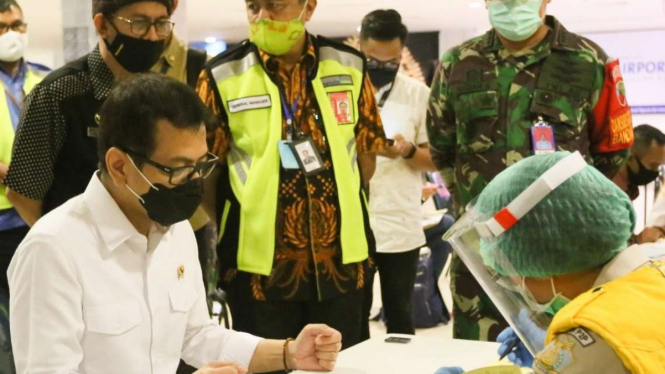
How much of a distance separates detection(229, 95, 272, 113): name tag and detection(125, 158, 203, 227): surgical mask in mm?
786

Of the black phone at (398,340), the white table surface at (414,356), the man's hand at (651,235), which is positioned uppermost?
the white table surface at (414,356)

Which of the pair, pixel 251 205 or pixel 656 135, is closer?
pixel 251 205

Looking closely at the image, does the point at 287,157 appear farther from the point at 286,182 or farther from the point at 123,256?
the point at 123,256

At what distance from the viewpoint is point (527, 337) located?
202 cm

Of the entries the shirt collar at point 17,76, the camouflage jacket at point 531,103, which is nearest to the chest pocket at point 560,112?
the camouflage jacket at point 531,103

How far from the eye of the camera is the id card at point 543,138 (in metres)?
3.14

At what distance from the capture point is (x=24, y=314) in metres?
1.86

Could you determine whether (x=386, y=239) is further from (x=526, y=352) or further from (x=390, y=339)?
(x=526, y=352)

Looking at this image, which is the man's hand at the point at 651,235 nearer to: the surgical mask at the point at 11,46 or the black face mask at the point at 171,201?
the black face mask at the point at 171,201

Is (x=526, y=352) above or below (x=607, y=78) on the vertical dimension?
below

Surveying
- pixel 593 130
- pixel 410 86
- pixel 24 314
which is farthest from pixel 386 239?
pixel 24 314

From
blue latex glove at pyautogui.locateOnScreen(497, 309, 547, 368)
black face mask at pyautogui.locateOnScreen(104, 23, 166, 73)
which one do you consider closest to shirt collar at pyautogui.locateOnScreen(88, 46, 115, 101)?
black face mask at pyautogui.locateOnScreen(104, 23, 166, 73)

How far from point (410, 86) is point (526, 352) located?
2291 millimetres

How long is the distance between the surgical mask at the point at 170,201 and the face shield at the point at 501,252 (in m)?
0.59
